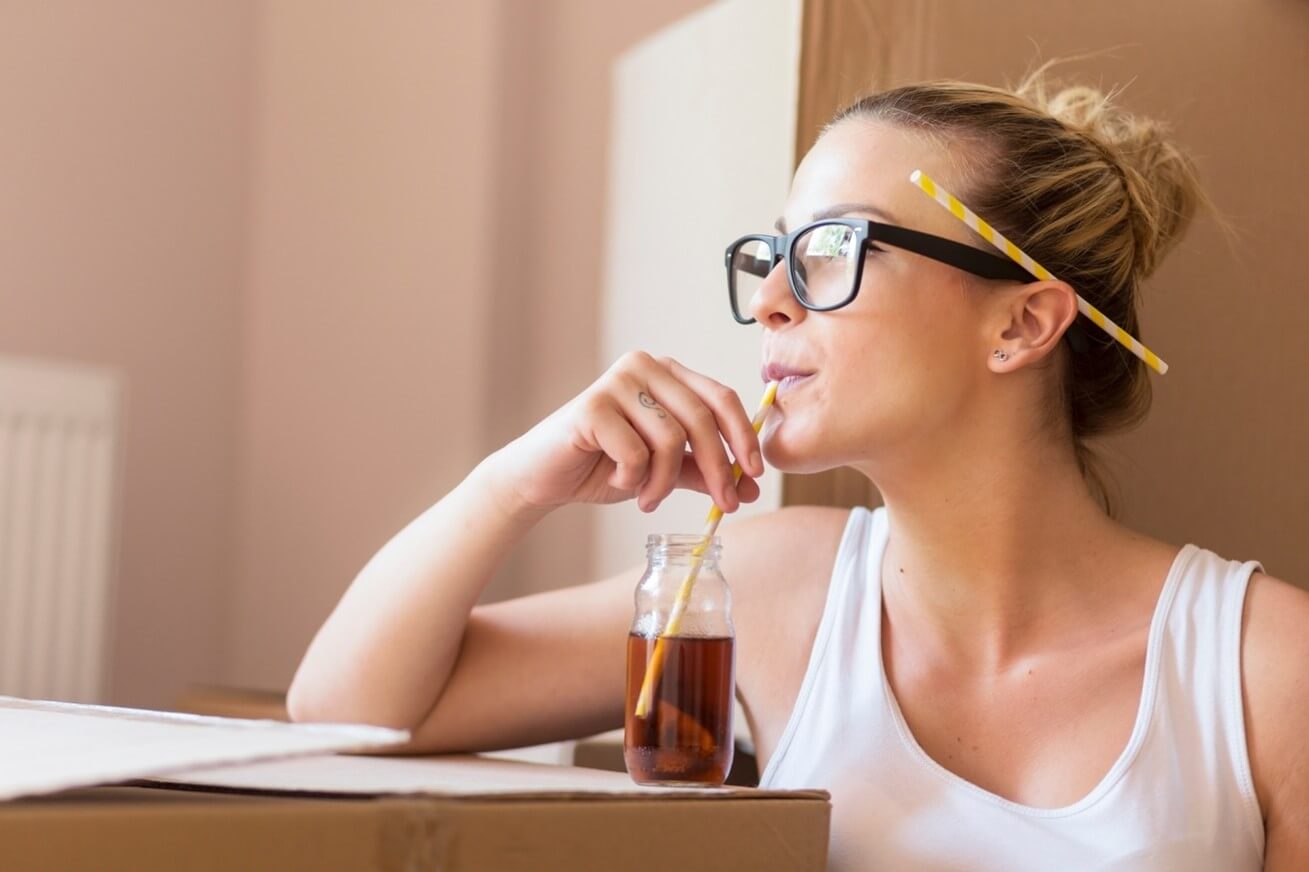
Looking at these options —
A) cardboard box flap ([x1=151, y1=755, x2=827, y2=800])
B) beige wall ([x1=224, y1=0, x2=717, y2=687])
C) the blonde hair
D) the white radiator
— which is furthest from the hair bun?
the white radiator

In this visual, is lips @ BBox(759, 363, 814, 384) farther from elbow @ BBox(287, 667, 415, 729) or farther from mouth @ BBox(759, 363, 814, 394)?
elbow @ BBox(287, 667, 415, 729)

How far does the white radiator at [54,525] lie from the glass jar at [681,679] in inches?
52.4

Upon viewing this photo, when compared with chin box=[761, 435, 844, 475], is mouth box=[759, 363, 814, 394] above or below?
above

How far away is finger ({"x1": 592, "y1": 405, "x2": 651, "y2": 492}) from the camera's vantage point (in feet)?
3.23

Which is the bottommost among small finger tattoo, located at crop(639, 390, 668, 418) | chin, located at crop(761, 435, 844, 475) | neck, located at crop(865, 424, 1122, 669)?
neck, located at crop(865, 424, 1122, 669)

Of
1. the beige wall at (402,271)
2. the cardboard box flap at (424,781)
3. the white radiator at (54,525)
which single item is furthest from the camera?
the beige wall at (402,271)

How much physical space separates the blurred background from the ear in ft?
1.37

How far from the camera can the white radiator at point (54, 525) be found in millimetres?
1934

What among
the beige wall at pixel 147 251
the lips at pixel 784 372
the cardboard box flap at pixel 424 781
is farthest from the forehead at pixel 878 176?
the beige wall at pixel 147 251

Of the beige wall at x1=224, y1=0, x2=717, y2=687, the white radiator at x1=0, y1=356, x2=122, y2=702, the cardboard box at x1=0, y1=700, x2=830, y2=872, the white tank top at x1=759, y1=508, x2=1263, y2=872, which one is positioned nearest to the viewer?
the cardboard box at x1=0, y1=700, x2=830, y2=872

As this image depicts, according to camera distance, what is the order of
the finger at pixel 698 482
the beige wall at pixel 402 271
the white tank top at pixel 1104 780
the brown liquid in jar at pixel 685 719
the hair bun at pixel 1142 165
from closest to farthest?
the brown liquid in jar at pixel 685 719 → the white tank top at pixel 1104 780 → the finger at pixel 698 482 → the hair bun at pixel 1142 165 → the beige wall at pixel 402 271

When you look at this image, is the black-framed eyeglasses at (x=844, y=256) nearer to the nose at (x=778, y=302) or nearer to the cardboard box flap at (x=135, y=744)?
the nose at (x=778, y=302)

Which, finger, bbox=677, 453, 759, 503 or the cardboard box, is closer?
the cardboard box

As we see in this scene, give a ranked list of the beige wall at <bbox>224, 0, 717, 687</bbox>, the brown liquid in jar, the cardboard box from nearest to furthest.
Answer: the cardboard box, the brown liquid in jar, the beige wall at <bbox>224, 0, 717, 687</bbox>
